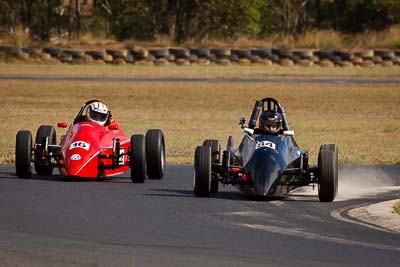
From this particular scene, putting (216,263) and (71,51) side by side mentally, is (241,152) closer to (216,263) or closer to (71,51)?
(216,263)

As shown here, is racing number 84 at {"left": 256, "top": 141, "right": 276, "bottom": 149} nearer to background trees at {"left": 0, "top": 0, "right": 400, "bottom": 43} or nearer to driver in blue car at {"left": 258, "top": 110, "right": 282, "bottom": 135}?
driver in blue car at {"left": 258, "top": 110, "right": 282, "bottom": 135}

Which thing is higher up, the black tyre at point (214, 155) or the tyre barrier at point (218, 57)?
the black tyre at point (214, 155)

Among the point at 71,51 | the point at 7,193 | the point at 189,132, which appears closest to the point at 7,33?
the point at 71,51

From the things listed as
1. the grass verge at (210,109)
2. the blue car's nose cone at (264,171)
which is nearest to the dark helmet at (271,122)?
the blue car's nose cone at (264,171)

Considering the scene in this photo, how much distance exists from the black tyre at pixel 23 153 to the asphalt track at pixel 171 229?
239 mm

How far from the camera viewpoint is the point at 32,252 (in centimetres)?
1148

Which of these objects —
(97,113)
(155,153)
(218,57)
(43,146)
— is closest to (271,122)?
(155,153)

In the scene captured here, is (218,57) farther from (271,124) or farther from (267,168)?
(267,168)

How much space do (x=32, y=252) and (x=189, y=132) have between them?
17.1m

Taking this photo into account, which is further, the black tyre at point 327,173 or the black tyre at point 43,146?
the black tyre at point 43,146

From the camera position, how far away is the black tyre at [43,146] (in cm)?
1816

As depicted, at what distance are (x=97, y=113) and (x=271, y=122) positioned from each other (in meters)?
3.13

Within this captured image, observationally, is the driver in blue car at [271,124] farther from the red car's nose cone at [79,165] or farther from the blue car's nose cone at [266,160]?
the red car's nose cone at [79,165]

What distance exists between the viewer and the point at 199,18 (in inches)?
2638
